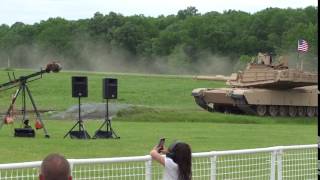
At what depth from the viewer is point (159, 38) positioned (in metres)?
107

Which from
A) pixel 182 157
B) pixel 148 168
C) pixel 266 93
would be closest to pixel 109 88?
pixel 148 168

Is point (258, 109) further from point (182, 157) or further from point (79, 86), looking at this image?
point (182, 157)

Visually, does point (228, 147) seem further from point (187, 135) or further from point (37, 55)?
point (37, 55)

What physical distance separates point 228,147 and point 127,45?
8985cm

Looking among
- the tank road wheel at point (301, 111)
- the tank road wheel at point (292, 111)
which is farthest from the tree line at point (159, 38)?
the tank road wheel at point (292, 111)

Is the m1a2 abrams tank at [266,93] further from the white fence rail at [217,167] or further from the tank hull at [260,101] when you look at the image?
the white fence rail at [217,167]

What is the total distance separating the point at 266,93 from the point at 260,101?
2.62 ft

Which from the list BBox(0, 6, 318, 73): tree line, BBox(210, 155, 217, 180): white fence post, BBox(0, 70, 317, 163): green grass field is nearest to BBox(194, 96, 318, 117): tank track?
BBox(0, 70, 317, 163): green grass field

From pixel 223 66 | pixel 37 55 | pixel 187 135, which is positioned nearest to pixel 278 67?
pixel 187 135

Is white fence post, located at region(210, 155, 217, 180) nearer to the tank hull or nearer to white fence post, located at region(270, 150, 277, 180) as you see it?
white fence post, located at region(270, 150, 277, 180)

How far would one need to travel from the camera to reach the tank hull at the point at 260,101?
37.9m

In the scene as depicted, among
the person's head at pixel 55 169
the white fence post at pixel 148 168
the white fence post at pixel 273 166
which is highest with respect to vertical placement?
the person's head at pixel 55 169

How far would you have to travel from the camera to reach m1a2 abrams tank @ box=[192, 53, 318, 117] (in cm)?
3822

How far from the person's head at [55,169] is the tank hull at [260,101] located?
32.4 meters
